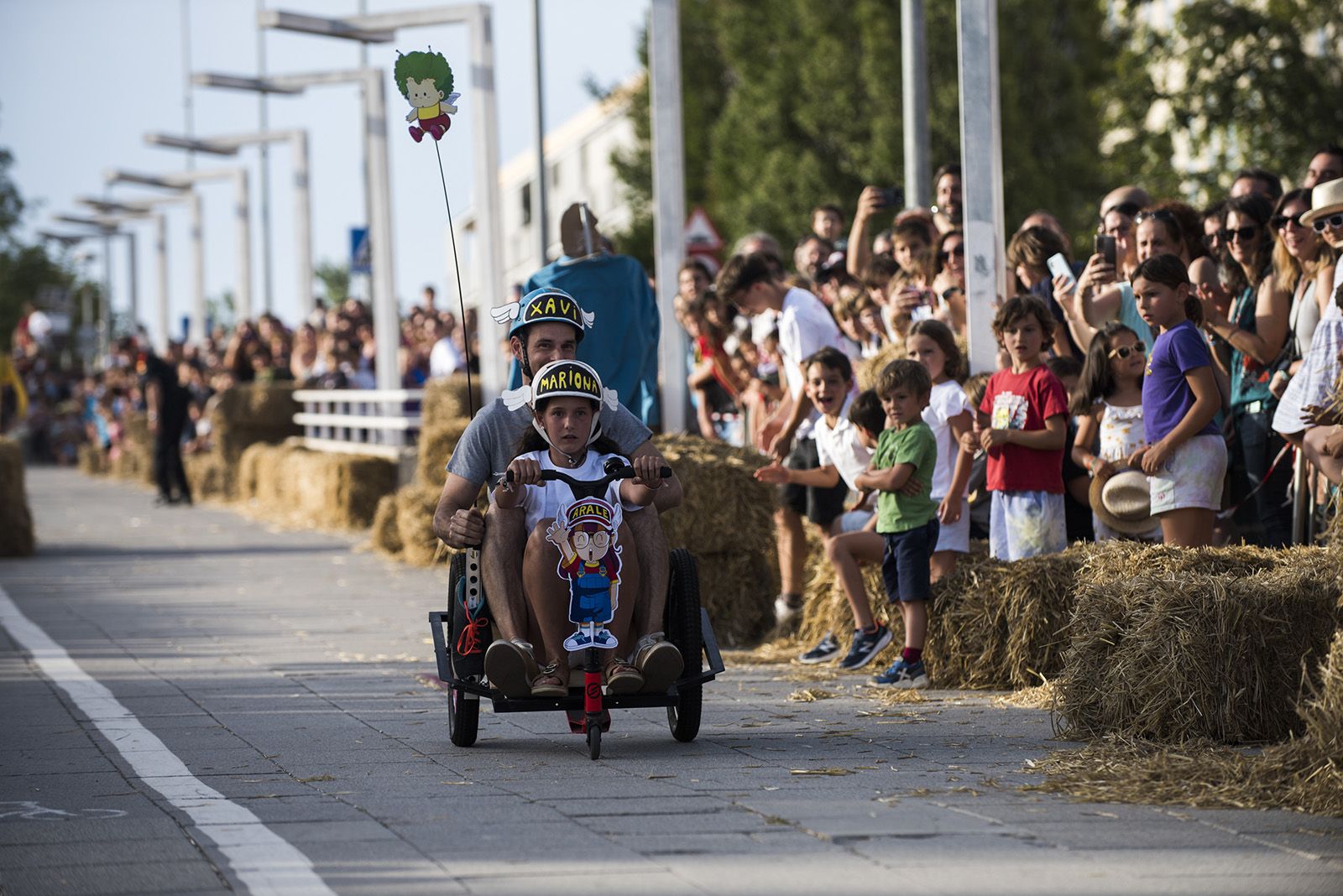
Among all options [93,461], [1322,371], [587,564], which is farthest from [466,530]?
[93,461]

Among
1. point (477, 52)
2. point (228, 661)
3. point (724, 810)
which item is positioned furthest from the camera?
point (477, 52)

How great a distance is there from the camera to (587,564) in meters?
8.02

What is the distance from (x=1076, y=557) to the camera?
9.66 meters

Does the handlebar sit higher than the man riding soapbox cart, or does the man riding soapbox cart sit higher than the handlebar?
the handlebar

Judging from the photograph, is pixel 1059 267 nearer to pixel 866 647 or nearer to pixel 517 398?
pixel 866 647

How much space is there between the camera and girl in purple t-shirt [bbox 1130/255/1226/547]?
9555 millimetres

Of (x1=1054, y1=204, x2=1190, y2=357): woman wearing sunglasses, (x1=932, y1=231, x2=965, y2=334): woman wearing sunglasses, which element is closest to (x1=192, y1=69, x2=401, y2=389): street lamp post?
(x1=932, y1=231, x2=965, y2=334): woman wearing sunglasses

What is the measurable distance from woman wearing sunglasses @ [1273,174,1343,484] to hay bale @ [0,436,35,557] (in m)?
14.4

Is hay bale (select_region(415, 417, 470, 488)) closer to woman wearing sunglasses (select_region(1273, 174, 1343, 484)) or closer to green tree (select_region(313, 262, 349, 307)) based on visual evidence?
woman wearing sunglasses (select_region(1273, 174, 1343, 484))

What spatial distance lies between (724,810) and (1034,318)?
4.42 metres

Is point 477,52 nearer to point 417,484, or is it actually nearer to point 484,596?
point 417,484

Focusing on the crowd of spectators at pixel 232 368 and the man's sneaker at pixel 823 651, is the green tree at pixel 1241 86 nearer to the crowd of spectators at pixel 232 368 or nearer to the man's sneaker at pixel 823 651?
the crowd of spectators at pixel 232 368

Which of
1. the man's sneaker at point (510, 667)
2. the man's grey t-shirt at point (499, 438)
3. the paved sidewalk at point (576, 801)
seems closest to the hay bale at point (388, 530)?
the paved sidewalk at point (576, 801)

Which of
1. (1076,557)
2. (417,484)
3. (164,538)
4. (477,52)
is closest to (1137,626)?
(1076,557)
